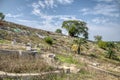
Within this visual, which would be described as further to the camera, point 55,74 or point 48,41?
point 48,41

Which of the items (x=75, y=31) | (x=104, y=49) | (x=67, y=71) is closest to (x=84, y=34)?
(x=75, y=31)

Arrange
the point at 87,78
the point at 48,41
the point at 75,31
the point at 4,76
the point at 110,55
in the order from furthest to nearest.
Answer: the point at 75,31, the point at 110,55, the point at 48,41, the point at 87,78, the point at 4,76

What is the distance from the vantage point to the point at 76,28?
206 ft

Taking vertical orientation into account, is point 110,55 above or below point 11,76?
below

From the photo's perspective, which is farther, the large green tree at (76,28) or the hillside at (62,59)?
the large green tree at (76,28)

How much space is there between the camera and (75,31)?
206 ft

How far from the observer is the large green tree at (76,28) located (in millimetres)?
62812

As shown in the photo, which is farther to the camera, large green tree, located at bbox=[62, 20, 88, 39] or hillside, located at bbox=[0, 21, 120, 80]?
large green tree, located at bbox=[62, 20, 88, 39]

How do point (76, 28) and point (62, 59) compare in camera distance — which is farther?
point (76, 28)

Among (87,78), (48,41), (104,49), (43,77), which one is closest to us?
(43,77)

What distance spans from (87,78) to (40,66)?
234cm

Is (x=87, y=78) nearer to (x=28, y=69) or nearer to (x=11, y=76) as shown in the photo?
(x=28, y=69)

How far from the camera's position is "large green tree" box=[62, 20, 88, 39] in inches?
2473

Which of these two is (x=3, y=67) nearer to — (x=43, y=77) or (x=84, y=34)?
(x=43, y=77)
